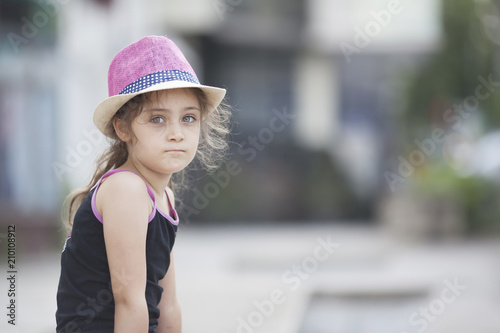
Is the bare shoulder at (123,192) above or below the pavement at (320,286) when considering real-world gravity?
above

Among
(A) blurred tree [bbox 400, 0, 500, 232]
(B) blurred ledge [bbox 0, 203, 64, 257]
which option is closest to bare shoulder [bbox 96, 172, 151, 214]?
(B) blurred ledge [bbox 0, 203, 64, 257]

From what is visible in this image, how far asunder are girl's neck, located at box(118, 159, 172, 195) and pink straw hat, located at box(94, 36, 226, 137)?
0.54ft

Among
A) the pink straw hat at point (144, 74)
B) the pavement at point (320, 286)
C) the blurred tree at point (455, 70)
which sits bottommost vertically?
the pavement at point (320, 286)

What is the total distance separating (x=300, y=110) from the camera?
73.3 ft

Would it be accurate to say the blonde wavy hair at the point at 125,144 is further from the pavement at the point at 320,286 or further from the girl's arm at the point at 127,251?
the pavement at the point at 320,286

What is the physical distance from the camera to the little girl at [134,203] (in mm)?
2148

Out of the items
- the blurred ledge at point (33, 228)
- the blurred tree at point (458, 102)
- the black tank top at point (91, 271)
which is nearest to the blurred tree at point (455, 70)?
the blurred tree at point (458, 102)

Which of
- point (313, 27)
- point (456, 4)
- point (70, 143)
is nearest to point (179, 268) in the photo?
point (70, 143)

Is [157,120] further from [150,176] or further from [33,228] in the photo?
[33,228]

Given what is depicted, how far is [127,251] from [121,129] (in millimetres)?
427

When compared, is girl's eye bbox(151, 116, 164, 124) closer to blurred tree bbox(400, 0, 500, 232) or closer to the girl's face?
the girl's face

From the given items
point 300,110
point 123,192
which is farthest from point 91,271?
point 300,110

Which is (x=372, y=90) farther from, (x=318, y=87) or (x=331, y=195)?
(x=331, y=195)

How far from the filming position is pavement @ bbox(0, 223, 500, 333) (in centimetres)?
583
